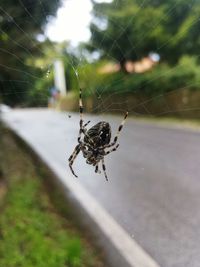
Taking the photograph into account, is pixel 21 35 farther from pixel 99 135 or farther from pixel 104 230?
pixel 99 135

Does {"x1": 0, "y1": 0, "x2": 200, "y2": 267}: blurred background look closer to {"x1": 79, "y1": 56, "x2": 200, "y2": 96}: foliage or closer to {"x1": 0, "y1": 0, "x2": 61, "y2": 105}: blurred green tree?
{"x1": 0, "y1": 0, "x2": 61, "y2": 105}: blurred green tree

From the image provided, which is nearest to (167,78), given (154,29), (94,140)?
(154,29)

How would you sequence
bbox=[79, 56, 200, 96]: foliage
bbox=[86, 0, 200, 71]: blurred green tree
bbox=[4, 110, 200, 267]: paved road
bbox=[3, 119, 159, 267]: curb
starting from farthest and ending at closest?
1. bbox=[79, 56, 200, 96]: foliage
2. bbox=[86, 0, 200, 71]: blurred green tree
3. bbox=[4, 110, 200, 267]: paved road
4. bbox=[3, 119, 159, 267]: curb

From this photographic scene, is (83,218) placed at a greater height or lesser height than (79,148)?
lesser

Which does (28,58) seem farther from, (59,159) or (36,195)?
(59,159)

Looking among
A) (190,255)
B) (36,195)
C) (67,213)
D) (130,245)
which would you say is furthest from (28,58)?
(190,255)

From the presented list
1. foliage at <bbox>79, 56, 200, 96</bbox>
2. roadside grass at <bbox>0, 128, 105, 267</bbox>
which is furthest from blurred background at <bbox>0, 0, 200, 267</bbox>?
foliage at <bbox>79, 56, 200, 96</bbox>

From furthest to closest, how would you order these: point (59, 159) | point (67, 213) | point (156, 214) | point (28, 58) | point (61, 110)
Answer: point (61, 110)
point (59, 159)
point (28, 58)
point (67, 213)
point (156, 214)
